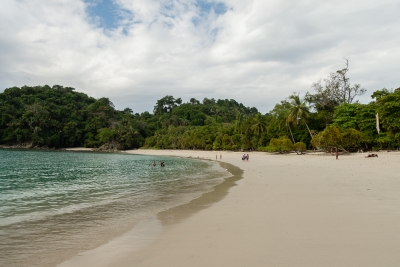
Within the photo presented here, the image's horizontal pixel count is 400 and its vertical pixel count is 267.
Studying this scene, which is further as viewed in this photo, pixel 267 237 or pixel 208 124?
pixel 208 124

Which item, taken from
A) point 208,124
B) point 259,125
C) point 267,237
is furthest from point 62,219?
point 208,124

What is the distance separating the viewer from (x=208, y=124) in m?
109

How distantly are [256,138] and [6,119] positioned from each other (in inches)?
3435

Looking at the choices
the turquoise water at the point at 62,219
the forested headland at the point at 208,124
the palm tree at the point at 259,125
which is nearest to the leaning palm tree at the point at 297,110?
the forested headland at the point at 208,124

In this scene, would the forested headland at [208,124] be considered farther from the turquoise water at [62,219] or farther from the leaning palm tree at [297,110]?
the turquoise water at [62,219]

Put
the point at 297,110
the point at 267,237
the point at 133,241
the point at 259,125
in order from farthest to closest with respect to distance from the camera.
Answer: the point at 259,125 → the point at 297,110 → the point at 133,241 → the point at 267,237

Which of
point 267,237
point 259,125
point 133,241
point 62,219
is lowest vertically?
point 62,219

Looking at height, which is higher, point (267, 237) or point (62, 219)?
point (267, 237)

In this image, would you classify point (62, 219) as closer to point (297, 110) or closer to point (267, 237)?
point (267, 237)

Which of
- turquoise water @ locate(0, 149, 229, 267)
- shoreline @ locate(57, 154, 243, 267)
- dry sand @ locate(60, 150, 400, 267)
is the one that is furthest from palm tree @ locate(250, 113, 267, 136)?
shoreline @ locate(57, 154, 243, 267)

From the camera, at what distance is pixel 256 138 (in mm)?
61594

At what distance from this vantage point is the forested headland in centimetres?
3847

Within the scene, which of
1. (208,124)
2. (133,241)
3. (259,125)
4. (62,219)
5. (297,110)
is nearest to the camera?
(133,241)

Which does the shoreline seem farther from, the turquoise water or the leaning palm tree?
the leaning palm tree
